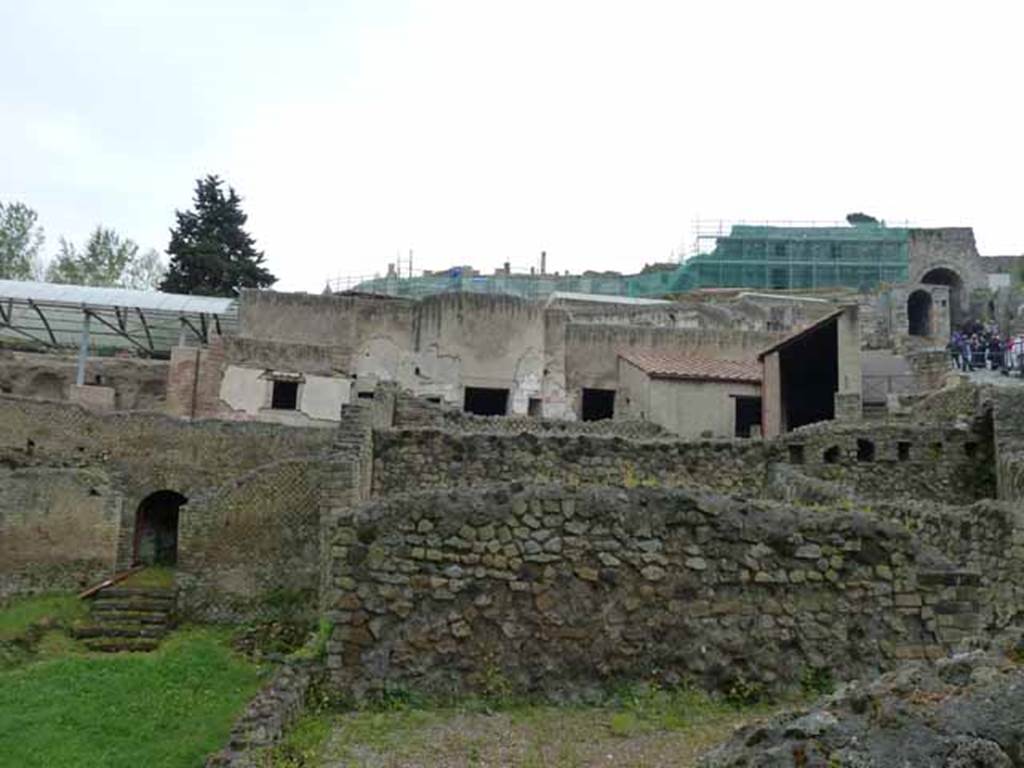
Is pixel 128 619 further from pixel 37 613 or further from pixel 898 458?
pixel 898 458

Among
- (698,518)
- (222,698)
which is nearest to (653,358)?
(222,698)

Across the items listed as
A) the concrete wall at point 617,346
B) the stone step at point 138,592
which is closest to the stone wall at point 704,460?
the stone step at point 138,592

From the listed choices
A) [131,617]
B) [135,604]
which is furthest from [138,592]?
[131,617]

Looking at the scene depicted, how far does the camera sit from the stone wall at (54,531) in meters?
15.4

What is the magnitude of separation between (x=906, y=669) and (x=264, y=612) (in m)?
12.0

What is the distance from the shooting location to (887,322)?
41875 mm

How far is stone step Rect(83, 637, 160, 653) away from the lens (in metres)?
12.3

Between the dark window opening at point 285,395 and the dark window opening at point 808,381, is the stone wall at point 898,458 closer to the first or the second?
the dark window opening at point 808,381

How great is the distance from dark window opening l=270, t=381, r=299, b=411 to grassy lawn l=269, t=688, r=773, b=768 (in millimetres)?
19713

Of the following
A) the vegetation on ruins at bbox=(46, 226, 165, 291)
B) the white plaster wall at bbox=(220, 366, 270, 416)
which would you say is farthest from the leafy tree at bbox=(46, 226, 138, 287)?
the white plaster wall at bbox=(220, 366, 270, 416)

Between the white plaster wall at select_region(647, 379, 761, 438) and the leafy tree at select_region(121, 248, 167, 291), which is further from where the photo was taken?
the leafy tree at select_region(121, 248, 167, 291)

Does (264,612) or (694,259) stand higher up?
(694,259)

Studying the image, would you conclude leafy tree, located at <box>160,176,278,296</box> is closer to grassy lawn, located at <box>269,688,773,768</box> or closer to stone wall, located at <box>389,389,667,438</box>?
stone wall, located at <box>389,389,667,438</box>

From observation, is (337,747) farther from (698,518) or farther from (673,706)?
(698,518)
